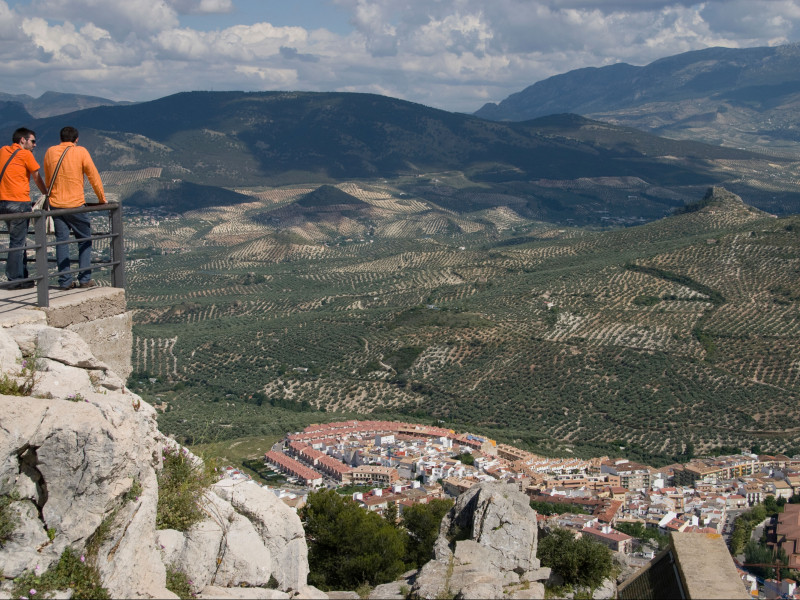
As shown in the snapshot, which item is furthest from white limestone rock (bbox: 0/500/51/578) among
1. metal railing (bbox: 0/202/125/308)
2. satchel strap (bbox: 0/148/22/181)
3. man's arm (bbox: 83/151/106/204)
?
satchel strap (bbox: 0/148/22/181)

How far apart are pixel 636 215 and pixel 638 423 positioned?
146197mm

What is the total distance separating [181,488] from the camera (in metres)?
9.28

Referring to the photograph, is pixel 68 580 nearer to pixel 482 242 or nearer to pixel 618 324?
pixel 618 324

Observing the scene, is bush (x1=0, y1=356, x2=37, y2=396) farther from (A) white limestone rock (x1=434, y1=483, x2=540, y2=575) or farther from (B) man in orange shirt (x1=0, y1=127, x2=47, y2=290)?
(A) white limestone rock (x1=434, y1=483, x2=540, y2=575)

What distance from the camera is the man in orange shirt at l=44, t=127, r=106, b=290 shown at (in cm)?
1064

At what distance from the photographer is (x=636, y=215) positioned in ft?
625

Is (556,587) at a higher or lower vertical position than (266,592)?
lower

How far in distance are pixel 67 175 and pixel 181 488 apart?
4.03 meters

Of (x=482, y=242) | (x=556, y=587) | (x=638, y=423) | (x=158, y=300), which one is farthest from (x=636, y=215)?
(x=556, y=587)

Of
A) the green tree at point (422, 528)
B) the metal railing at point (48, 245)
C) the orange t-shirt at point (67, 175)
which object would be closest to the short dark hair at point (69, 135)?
the orange t-shirt at point (67, 175)

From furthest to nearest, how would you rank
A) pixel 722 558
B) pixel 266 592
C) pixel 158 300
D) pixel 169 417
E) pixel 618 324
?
1. pixel 158 300
2. pixel 618 324
3. pixel 169 417
4. pixel 722 558
5. pixel 266 592

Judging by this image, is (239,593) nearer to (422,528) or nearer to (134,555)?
(134,555)

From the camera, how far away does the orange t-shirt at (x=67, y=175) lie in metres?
10.6

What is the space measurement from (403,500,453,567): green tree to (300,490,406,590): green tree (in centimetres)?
93
